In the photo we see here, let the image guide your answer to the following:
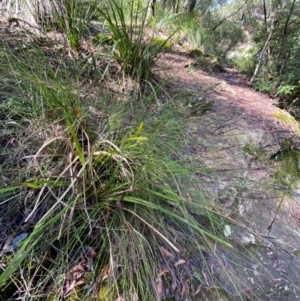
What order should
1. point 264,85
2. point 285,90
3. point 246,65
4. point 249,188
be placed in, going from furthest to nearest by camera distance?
1. point 246,65
2. point 264,85
3. point 285,90
4. point 249,188

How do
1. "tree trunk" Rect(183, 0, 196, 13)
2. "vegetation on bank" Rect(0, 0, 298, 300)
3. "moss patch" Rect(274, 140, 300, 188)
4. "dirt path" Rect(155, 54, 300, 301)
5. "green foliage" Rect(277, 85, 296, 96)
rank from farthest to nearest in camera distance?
"tree trunk" Rect(183, 0, 196, 13), "green foliage" Rect(277, 85, 296, 96), "moss patch" Rect(274, 140, 300, 188), "dirt path" Rect(155, 54, 300, 301), "vegetation on bank" Rect(0, 0, 298, 300)

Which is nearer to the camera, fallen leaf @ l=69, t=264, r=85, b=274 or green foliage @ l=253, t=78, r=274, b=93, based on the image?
fallen leaf @ l=69, t=264, r=85, b=274

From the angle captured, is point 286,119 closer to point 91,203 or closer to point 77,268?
point 91,203

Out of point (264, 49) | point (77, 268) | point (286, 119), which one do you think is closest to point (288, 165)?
point (286, 119)

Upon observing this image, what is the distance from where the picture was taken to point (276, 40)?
150 inches

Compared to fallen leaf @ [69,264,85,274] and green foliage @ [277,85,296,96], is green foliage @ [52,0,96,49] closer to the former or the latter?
fallen leaf @ [69,264,85,274]

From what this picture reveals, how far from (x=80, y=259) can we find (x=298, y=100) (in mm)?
3691

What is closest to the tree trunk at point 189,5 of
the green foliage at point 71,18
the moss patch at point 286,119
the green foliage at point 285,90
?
the green foliage at point 285,90

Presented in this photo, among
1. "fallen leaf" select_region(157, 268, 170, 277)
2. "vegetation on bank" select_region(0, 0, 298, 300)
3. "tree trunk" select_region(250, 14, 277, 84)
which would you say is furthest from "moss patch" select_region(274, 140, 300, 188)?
"tree trunk" select_region(250, 14, 277, 84)

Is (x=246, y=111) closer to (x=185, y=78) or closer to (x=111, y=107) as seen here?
(x=185, y=78)

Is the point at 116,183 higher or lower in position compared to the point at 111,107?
lower

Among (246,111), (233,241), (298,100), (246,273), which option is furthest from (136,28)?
(298,100)

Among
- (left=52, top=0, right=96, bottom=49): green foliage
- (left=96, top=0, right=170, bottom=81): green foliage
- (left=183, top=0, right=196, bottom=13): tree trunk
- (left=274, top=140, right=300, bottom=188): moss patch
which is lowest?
(left=274, top=140, right=300, bottom=188): moss patch

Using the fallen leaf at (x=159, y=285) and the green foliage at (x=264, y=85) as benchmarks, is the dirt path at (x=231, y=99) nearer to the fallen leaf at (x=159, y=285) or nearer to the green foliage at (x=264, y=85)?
the green foliage at (x=264, y=85)
